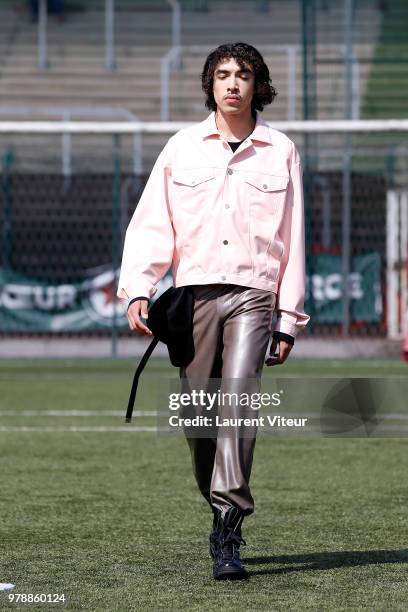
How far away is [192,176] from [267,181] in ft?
0.79

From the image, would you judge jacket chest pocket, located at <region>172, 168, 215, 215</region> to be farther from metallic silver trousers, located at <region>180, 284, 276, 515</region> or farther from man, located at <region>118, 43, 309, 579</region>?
metallic silver trousers, located at <region>180, 284, 276, 515</region>

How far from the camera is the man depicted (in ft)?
14.4

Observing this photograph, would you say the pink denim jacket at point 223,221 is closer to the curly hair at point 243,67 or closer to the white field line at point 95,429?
the curly hair at point 243,67

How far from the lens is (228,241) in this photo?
443 cm

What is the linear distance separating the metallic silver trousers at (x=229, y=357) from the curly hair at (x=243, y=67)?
0.64 meters

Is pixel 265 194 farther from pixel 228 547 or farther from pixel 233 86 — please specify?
pixel 228 547

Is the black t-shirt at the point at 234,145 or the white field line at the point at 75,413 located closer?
the black t-shirt at the point at 234,145

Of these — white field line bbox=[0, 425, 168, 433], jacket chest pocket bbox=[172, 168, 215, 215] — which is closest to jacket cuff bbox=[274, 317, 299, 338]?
jacket chest pocket bbox=[172, 168, 215, 215]

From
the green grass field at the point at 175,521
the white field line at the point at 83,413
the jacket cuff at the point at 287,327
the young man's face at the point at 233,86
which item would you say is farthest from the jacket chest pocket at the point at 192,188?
the white field line at the point at 83,413

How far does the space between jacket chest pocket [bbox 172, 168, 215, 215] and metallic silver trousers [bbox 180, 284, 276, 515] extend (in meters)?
0.26

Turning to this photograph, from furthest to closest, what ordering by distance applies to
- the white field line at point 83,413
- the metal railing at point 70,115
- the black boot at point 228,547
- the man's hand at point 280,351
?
the metal railing at point 70,115
the white field line at point 83,413
the man's hand at point 280,351
the black boot at point 228,547

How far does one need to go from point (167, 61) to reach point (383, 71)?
129 inches

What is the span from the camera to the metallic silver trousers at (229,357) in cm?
432

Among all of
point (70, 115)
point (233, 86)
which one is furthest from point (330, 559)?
point (70, 115)
